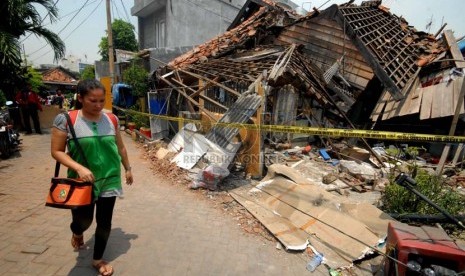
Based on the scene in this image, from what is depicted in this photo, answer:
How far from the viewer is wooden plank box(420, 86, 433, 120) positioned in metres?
7.92

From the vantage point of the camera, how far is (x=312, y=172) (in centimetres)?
644

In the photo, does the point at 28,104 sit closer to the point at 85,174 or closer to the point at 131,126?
the point at 131,126

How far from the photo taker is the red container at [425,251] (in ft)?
8.02

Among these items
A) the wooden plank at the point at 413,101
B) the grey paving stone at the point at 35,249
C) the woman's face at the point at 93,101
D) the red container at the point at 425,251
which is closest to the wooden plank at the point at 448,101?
the wooden plank at the point at 413,101

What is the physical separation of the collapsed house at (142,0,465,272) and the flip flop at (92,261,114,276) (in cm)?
200

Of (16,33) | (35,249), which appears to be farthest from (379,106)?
(16,33)

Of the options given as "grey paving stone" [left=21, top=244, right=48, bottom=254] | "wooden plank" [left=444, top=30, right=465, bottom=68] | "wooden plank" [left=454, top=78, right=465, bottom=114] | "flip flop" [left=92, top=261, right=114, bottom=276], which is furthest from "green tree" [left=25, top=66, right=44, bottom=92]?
"wooden plank" [left=444, top=30, right=465, bottom=68]

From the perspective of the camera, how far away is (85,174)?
234 cm

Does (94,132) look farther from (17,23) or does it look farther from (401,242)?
(17,23)

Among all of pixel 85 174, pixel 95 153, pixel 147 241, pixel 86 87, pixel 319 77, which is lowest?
pixel 147 241

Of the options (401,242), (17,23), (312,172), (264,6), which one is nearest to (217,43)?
(264,6)

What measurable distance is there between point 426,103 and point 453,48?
2.61 meters

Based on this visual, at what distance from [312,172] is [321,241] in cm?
296

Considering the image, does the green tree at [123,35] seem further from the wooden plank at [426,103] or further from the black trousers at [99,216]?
the black trousers at [99,216]
